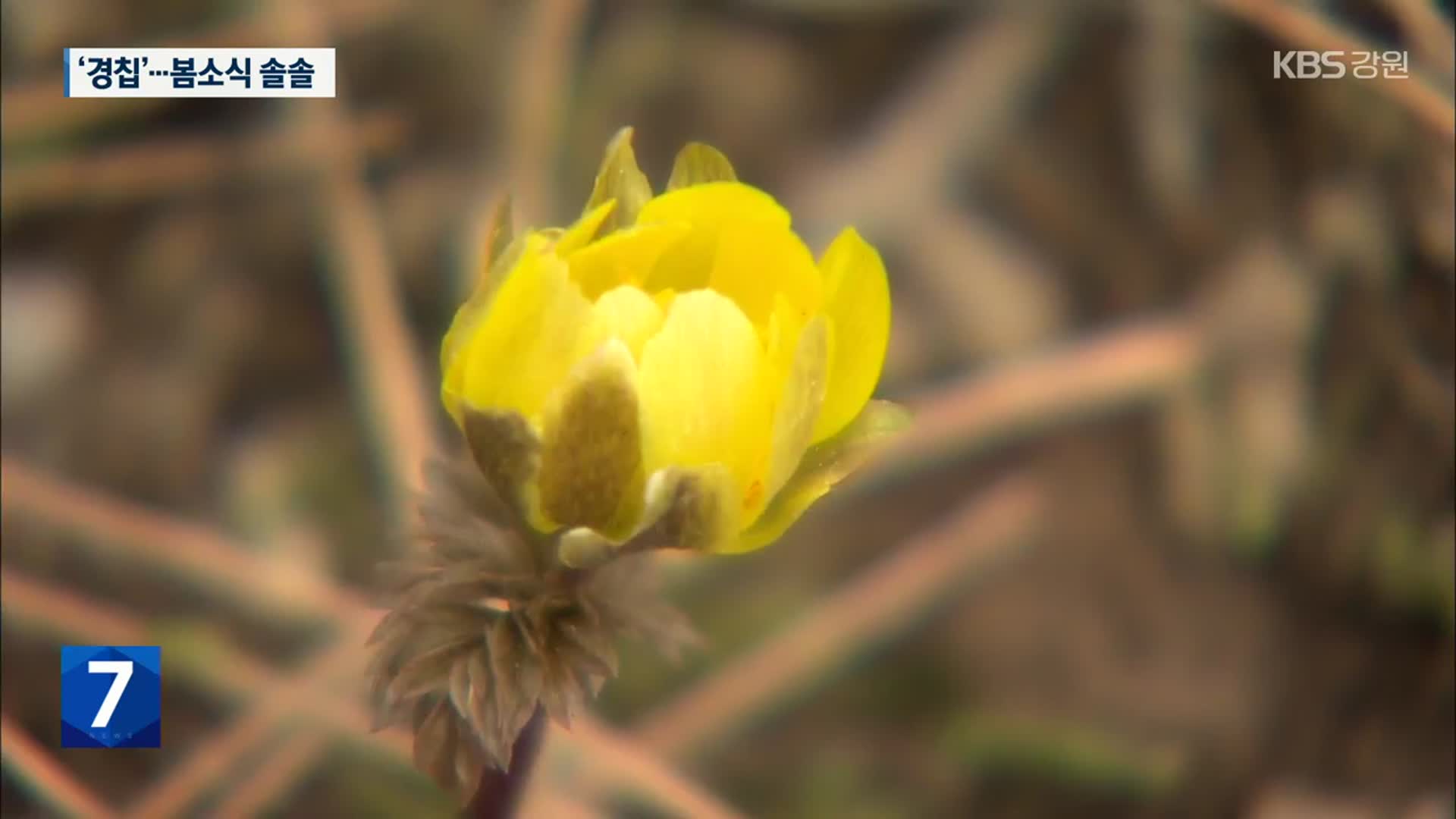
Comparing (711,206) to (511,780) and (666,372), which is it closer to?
(666,372)

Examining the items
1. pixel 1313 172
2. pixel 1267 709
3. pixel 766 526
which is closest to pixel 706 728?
pixel 1267 709

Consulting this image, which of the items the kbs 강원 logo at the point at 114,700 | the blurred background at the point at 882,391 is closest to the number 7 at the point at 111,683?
the kbs 강원 logo at the point at 114,700

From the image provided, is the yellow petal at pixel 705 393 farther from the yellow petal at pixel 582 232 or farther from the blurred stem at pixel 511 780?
the blurred stem at pixel 511 780

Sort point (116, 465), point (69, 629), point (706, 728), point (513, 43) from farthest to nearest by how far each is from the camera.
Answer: point (513, 43) → point (116, 465) → point (706, 728) → point (69, 629)

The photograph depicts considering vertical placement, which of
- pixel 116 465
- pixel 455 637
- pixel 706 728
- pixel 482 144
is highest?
pixel 482 144

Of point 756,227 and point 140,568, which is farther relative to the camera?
point 140,568

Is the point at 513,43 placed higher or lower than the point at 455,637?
higher

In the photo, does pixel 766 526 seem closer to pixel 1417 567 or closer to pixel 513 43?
pixel 1417 567
